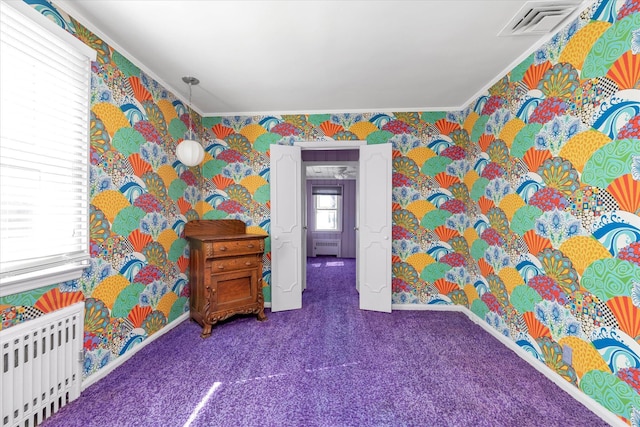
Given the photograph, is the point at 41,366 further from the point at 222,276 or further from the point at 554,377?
the point at 554,377

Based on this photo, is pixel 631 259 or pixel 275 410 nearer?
pixel 631 259

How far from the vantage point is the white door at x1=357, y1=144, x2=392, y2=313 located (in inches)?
129

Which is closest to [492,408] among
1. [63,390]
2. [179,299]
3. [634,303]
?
[634,303]

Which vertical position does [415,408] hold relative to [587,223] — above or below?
below

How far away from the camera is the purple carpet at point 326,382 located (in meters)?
1.60

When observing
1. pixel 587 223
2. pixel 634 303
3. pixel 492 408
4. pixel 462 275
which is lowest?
pixel 492 408

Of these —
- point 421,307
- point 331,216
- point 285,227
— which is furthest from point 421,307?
point 331,216

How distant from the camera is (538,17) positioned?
70.3 inches

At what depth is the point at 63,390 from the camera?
1.64m

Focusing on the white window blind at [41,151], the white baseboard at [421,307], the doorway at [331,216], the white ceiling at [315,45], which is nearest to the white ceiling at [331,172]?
the doorway at [331,216]

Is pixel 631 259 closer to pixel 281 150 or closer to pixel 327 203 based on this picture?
pixel 281 150

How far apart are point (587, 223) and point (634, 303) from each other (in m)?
0.50

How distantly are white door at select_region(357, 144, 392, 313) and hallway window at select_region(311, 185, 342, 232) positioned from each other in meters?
4.18

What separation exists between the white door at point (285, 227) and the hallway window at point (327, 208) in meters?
4.18
